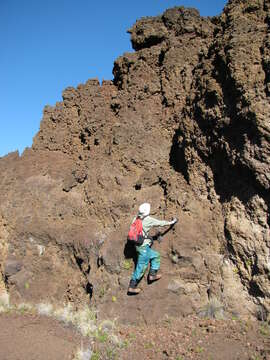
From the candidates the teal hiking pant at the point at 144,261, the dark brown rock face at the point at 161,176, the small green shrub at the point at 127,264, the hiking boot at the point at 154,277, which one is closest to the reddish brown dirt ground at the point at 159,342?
the dark brown rock face at the point at 161,176

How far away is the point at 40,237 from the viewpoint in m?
6.77

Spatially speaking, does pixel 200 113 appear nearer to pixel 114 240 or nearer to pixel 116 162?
pixel 116 162

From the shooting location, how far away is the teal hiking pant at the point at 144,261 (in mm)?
5367

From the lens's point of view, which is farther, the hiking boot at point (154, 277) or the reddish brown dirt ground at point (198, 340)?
the hiking boot at point (154, 277)

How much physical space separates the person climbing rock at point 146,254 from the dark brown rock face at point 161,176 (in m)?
0.17

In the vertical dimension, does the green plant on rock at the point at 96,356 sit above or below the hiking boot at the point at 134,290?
below

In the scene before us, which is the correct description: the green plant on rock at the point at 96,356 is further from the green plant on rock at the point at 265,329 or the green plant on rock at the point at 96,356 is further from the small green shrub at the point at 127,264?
the green plant on rock at the point at 265,329

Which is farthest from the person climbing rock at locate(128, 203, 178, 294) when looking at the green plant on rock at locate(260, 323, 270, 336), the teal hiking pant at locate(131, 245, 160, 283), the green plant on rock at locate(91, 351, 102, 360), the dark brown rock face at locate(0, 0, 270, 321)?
the green plant on rock at locate(260, 323, 270, 336)

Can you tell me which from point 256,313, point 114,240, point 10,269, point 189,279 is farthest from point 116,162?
Result: point 256,313

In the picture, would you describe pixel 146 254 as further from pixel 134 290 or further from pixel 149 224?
pixel 134 290

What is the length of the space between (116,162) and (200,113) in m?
2.12

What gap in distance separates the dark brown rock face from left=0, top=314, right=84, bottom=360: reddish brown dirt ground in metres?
0.64

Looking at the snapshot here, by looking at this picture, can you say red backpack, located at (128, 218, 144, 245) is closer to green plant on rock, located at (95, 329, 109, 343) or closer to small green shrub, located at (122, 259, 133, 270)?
small green shrub, located at (122, 259, 133, 270)

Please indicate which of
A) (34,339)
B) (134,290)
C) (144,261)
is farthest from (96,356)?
(144,261)
